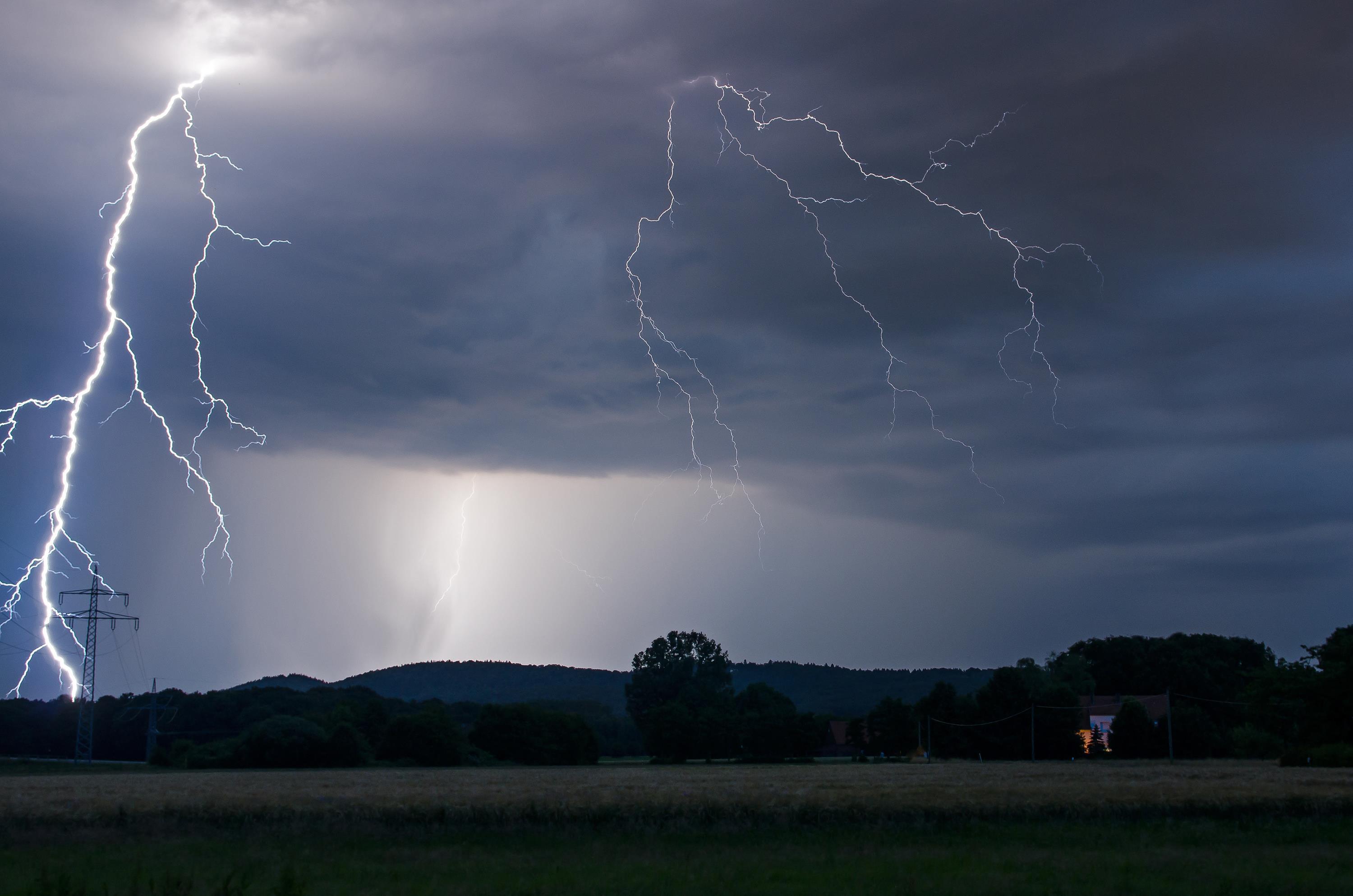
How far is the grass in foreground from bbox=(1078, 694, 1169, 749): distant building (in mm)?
69764

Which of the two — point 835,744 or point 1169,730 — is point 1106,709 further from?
point 835,744

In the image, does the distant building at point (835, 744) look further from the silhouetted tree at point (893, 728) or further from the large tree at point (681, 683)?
the silhouetted tree at point (893, 728)

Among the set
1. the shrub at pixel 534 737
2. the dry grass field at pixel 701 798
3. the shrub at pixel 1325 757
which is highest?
the dry grass field at pixel 701 798

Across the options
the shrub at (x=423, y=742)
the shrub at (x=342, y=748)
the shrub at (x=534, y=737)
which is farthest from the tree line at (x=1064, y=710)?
the shrub at (x=342, y=748)

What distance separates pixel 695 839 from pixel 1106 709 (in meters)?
90.9

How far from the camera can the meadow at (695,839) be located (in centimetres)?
1566

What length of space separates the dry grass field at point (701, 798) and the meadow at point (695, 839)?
12cm

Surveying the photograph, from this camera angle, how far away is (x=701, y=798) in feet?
87.7

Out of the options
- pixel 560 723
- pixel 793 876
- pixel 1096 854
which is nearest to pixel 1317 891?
pixel 1096 854

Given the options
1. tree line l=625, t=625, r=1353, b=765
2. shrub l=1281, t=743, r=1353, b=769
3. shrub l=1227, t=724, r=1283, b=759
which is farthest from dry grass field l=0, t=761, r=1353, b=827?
shrub l=1227, t=724, r=1283, b=759

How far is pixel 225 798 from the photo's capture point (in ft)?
95.2

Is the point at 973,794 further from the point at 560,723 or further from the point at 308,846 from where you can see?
the point at 560,723

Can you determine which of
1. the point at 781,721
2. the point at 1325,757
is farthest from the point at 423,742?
the point at 1325,757

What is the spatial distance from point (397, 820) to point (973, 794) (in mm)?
15418
